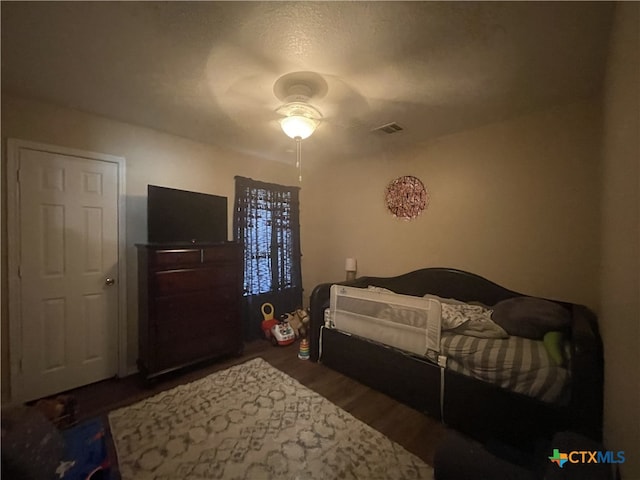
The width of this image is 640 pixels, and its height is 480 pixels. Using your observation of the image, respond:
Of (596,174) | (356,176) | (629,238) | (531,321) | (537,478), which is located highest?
(356,176)

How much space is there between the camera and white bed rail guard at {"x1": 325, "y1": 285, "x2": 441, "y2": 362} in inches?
75.9

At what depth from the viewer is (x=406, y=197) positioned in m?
3.16

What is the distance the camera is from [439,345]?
1875 mm

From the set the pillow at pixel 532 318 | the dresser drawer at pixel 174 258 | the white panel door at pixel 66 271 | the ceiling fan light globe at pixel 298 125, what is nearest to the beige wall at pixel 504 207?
the pillow at pixel 532 318

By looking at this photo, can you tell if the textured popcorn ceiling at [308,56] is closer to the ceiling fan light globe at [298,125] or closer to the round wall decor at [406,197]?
the ceiling fan light globe at [298,125]

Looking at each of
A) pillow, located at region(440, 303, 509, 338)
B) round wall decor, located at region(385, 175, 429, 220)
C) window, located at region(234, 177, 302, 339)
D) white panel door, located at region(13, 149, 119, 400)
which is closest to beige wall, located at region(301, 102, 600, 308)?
round wall decor, located at region(385, 175, 429, 220)

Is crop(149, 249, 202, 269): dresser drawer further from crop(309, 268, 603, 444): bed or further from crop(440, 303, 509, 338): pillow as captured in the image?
crop(440, 303, 509, 338): pillow

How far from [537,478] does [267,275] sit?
3.02m

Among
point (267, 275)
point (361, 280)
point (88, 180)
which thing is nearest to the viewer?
point (88, 180)

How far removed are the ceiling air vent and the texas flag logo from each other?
247 centimetres

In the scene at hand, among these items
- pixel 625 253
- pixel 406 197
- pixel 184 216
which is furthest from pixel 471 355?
pixel 184 216

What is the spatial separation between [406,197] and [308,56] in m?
2.06

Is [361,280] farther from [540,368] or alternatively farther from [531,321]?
[540,368]

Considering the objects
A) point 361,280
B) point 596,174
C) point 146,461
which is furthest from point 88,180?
point 596,174
